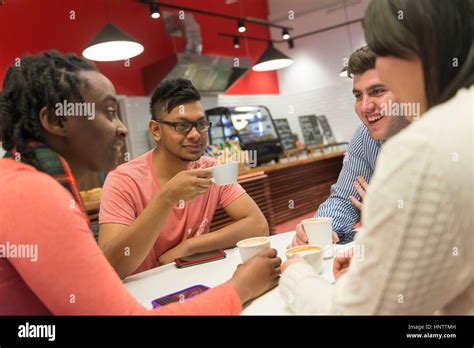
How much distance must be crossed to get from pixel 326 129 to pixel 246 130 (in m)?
2.59

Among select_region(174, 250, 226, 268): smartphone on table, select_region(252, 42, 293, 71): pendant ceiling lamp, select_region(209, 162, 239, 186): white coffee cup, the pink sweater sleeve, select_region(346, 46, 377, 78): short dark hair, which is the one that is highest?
select_region(252, 42, 293, 71): pendant ceiling lamp

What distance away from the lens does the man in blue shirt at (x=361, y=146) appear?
160cm

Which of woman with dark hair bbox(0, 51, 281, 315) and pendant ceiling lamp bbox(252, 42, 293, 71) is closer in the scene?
woman with dark hair bbox(0, 51, 281, 315)

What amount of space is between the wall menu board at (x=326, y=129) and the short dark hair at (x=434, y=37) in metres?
7.35

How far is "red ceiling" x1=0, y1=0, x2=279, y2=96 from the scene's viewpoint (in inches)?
163

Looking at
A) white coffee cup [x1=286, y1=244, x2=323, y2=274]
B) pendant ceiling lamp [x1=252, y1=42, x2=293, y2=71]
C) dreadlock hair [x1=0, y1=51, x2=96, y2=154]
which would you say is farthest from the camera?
pendant ceiling lamp [x1=252, y1=42, x2=293, y2=71]

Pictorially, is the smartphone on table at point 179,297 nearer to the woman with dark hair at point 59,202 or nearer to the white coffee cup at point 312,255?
the woman with dark hair at point 59,202

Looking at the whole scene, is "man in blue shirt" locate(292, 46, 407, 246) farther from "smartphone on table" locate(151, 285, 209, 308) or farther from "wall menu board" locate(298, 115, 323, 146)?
"wall menu board" locate(298, 115, 323, 146)

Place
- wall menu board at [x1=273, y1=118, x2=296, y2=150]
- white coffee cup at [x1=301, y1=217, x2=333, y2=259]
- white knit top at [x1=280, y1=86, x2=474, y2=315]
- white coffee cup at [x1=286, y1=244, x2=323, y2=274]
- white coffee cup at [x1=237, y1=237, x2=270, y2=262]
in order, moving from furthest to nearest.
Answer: wall menu board at [x1=273, y1=118, x2=296, y2=150]
white coffee cup at [x1=301, y1=217, x2=333, y2=259]
white coffee cup at [x1=237, y1=237, x2=270, y2=262]
white coffee cup at [x1=286, y1=244, x2=323, y2=274]
white knit top at [x1=280, y1=86, x2=474, y2=315]

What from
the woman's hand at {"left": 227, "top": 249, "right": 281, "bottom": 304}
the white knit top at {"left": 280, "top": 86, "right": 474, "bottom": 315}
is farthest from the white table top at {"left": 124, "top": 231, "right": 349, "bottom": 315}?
the white knit top at {"left": 280, "top": 86, "right": 474, "bottom": 315}

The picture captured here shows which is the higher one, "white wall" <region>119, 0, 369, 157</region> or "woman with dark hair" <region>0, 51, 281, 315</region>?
"white wall" <region>119, 0, 369, 157</region>

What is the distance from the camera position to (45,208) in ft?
2.49

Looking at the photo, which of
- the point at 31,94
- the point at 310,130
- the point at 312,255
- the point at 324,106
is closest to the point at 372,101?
the point at 312,255

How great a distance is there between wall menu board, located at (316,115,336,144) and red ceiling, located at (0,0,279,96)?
4.80 ft
